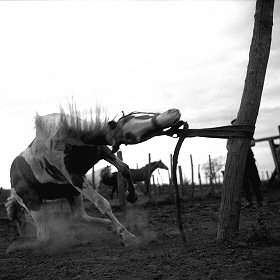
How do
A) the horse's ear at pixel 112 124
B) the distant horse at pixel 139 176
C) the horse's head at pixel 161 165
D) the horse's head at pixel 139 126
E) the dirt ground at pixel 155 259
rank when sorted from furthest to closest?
1. the horse's head at pixel 161 165
2. the distant horse at pixel 139 176
3. the horse's ear at pixel 112 124
4. the horse's head at pixel 139 126
5. the dirt ground at pixel 155 259

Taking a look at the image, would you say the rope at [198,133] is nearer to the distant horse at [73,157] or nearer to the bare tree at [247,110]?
the bare tree at [247,110]

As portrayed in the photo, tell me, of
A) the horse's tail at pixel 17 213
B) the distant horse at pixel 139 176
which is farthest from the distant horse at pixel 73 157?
the distant horse at pixel 139 176

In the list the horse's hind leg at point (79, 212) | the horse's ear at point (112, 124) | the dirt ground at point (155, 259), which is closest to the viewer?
the dirt ground at point (155, 259)

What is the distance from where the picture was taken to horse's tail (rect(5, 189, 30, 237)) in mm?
6121

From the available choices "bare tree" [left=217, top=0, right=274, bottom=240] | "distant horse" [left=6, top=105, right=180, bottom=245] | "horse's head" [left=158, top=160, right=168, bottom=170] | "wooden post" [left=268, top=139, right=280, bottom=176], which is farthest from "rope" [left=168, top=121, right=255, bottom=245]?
"horse's head" [left=158, top=160, right=168, bottom=170]

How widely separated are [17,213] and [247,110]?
441cm

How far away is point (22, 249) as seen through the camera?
5.09 meters

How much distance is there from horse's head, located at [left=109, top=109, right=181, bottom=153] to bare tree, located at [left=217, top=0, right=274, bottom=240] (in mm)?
711

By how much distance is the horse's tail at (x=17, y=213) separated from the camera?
6121 millimetres

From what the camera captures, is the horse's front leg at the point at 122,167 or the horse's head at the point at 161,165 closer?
the horse's front leg at the point at 122,167

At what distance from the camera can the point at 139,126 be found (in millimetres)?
3764

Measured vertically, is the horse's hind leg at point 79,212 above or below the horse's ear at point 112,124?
below

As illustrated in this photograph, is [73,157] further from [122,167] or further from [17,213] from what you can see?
[17,213]

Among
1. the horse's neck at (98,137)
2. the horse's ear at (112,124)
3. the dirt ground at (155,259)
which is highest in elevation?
the horse's ear at (112,124)
